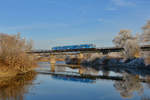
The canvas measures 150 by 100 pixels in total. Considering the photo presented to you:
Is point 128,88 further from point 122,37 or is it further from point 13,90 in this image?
point 122,37

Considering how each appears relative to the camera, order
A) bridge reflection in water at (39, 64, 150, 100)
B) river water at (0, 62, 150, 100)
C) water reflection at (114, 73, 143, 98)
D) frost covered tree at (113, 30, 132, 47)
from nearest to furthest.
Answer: river water at (0, 62, 150, 100)
water reflection at (114, 73, 143, 98)
bridge reflection in water at (39, 64, 150, 100)
frost covered tree at (113, 30, 132, 47)

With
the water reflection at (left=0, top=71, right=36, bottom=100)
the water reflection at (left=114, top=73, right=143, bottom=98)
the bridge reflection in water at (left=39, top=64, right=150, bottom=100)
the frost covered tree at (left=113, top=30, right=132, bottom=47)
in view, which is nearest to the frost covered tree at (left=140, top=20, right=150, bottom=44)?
the bridge reflection in water at (left=39, top=64, right=150, bottom=100)

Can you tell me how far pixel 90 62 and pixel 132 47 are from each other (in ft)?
87.9

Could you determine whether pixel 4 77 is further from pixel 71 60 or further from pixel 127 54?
pixel 71 60

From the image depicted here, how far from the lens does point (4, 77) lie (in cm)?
3225

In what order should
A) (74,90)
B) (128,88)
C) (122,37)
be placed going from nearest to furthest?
(74,90), (128,88), (122,37)

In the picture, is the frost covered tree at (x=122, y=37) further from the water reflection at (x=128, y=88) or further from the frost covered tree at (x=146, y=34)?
the water reflection at (x=128, y=88)

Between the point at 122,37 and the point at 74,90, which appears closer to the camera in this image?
the point at 74,90

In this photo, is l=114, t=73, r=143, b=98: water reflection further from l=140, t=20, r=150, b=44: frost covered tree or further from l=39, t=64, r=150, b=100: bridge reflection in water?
l=140, t=20, r=150, b=44: frost covered tree

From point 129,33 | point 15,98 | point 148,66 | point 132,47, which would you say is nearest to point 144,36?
point 148,66

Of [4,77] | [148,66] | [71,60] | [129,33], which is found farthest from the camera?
[71,60]

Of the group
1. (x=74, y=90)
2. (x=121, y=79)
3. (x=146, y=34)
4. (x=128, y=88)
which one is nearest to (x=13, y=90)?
(x=74, y=90)

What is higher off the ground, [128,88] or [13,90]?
[13,90]

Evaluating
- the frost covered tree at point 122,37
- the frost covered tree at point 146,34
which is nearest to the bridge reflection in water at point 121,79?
the frost covered tree at point 146,34
